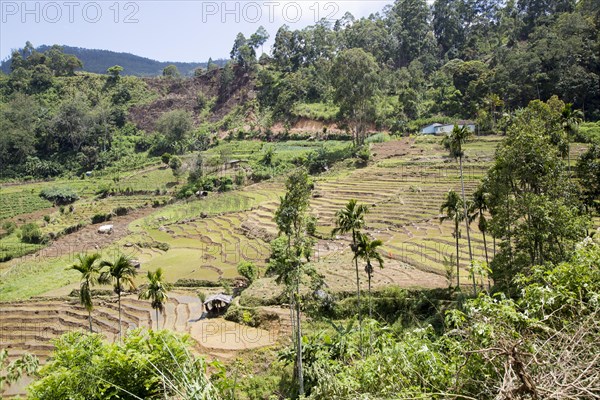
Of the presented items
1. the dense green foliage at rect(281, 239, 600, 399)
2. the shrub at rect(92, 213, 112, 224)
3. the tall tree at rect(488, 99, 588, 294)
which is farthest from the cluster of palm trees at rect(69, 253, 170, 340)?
the shrub at rect(92, 213, 112, 224)

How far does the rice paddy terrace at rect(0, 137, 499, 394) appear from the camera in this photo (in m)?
28.4

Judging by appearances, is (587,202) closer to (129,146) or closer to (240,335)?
(240,335)

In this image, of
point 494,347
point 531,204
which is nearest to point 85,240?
point 531,204

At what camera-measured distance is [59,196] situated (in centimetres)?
6181

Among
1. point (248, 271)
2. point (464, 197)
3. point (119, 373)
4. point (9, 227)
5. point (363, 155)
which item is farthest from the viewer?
point (363, 155)

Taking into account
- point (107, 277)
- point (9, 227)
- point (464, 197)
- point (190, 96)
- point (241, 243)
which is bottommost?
point (241, 243)

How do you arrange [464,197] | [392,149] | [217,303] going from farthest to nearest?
[392,149]
[217,303]
[464,197]

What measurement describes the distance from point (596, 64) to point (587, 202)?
4180 centimetres

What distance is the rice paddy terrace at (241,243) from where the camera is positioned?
2839 cm

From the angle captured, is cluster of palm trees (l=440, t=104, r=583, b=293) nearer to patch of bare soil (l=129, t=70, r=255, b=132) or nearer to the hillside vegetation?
the hillside vegetation

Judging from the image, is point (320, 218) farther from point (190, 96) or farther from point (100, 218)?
point (190, 96)

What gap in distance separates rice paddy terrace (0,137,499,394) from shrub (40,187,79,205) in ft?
8.67

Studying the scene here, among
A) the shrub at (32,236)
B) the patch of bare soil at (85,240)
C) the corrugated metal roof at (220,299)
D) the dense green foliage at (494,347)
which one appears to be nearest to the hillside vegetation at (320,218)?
the dense green foliage at (494,347)

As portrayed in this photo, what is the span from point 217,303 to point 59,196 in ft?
151
